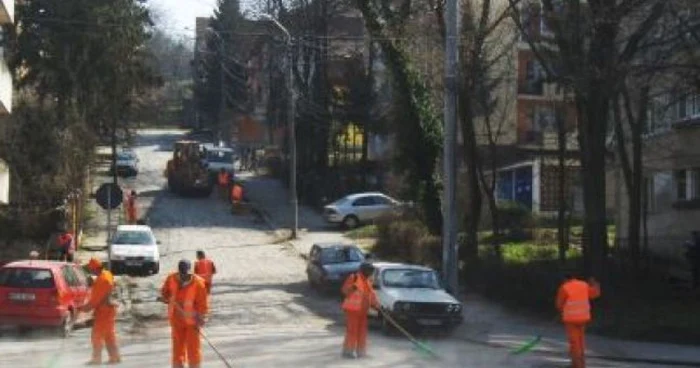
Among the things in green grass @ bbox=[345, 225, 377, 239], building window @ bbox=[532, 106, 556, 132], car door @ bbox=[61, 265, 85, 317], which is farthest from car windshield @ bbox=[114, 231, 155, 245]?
building window @ bbox=[532, 106, 556, 132]

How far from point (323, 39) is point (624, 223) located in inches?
920

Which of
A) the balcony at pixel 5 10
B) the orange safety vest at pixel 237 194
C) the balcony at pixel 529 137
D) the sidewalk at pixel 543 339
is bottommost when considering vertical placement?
the sidewalk at pixel 543 339

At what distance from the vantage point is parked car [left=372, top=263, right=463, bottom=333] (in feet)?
80.3

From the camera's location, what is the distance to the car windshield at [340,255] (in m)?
33.9

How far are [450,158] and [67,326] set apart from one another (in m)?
9.89

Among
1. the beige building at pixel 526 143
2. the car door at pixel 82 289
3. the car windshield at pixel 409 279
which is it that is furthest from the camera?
the beige building at pixel 526 143

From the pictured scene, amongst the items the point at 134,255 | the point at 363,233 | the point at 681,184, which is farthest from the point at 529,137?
the point at 134,255

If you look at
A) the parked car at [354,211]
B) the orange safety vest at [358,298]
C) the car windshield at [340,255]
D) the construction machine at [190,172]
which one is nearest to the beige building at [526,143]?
the parked car at [354,211]

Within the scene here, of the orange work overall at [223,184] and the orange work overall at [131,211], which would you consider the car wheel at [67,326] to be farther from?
the orange work overall at [223,184]

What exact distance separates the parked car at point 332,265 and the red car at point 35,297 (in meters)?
9.88

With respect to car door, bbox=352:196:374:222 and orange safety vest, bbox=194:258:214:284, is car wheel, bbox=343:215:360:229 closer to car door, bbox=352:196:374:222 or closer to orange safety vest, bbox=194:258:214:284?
car door, bbox=352:196:374:222

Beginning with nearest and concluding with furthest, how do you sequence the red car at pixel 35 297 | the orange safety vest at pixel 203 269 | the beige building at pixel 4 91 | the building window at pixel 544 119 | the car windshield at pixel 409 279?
the red car at pixel 35 297
the car windshield at pixel 409 279
the orange safety vest at pixel 203 269
the beige building at pixel 4 91
the building window at pixel 544 119

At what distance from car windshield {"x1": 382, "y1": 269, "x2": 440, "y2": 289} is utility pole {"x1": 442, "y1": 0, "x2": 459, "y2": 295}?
159 centimetres

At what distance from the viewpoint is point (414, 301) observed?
2461cm
